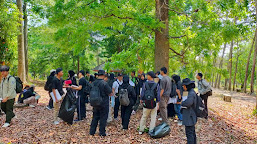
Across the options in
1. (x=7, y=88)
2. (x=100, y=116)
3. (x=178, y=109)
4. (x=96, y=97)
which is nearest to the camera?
(x=96, y=97)

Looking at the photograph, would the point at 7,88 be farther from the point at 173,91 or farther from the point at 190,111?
the point at 173,91

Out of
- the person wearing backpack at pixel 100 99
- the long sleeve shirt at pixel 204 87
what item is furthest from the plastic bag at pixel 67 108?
the long sleeve shirt at pixel 204 87

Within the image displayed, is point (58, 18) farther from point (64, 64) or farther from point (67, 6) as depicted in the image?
point (64, 64)

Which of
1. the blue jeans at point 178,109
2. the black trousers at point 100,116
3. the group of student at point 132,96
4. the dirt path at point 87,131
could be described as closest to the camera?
the group of student at point 132,96

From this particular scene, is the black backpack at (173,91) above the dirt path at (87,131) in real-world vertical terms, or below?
above

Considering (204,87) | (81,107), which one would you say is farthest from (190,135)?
(81,107)

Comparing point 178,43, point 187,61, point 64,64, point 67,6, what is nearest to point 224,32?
point 187,61

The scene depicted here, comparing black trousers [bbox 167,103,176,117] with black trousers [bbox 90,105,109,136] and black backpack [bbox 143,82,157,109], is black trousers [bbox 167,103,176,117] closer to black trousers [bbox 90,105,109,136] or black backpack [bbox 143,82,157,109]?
black backpack [bbox 143,82,157,109]

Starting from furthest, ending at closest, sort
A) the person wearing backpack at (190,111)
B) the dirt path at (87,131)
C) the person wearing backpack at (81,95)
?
the person wearing backpack at (81,95) → the dirt path at (87,131) → the person wearing backpack at (190,111)

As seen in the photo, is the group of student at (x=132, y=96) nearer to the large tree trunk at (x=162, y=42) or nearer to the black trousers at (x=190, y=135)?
the black trousers at (x=190, y=135)

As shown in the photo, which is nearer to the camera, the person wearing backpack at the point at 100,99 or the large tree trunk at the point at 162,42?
the person wearing backpack at the point at 100,99

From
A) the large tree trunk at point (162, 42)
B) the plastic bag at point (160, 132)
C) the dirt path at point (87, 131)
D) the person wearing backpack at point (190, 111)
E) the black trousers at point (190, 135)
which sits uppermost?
the large tree trunk at point (162, 42)

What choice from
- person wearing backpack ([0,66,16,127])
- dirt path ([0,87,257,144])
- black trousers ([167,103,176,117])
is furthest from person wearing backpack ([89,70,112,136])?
black trousers ([167,103,176,117])

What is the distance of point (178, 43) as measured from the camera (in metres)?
10.9
